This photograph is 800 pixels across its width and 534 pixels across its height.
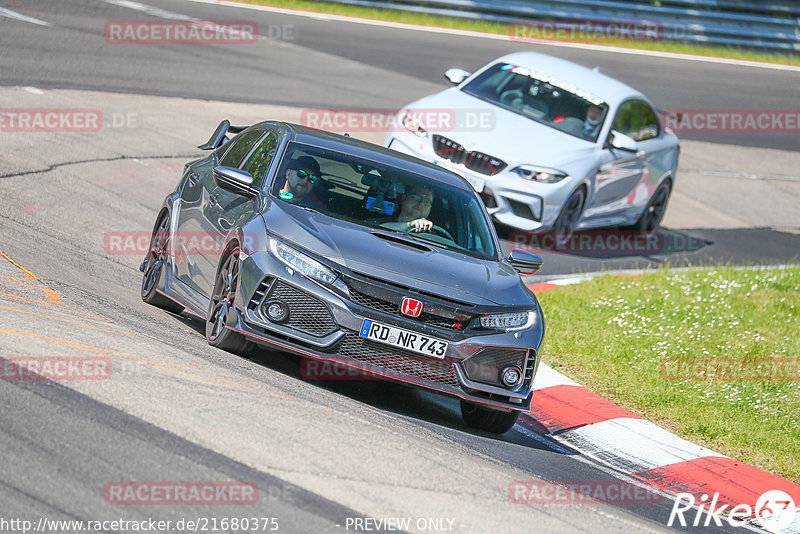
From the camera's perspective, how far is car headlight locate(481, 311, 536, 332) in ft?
23.9

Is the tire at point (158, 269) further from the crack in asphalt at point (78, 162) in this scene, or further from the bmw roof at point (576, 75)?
the bmw roof at point (576, 75)

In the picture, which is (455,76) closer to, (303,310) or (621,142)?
(621,142)

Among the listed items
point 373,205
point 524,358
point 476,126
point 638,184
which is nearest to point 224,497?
point 524,358

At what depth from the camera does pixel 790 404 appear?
933 centimetres

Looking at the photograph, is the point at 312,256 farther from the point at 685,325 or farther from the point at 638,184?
the point at 638,184

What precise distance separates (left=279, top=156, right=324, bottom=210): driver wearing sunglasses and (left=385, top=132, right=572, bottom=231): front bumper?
4637mm

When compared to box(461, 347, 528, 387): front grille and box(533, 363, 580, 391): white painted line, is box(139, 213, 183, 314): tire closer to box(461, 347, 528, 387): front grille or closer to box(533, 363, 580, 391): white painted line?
box(461, 347, 528, 387): front grille

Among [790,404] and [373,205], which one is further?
[790,404]

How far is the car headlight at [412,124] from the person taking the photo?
1346 cm

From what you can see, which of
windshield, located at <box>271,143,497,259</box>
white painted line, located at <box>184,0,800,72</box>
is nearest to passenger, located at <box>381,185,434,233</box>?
windshield, located at <box>271,143,497,259</box>

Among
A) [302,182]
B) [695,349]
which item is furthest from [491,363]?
[695,349]

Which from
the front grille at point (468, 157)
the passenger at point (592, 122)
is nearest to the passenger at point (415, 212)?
the front grille at point (468, 157)

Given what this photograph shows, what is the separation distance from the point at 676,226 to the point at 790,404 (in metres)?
7.60

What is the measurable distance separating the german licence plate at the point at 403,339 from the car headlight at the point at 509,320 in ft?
1.14
